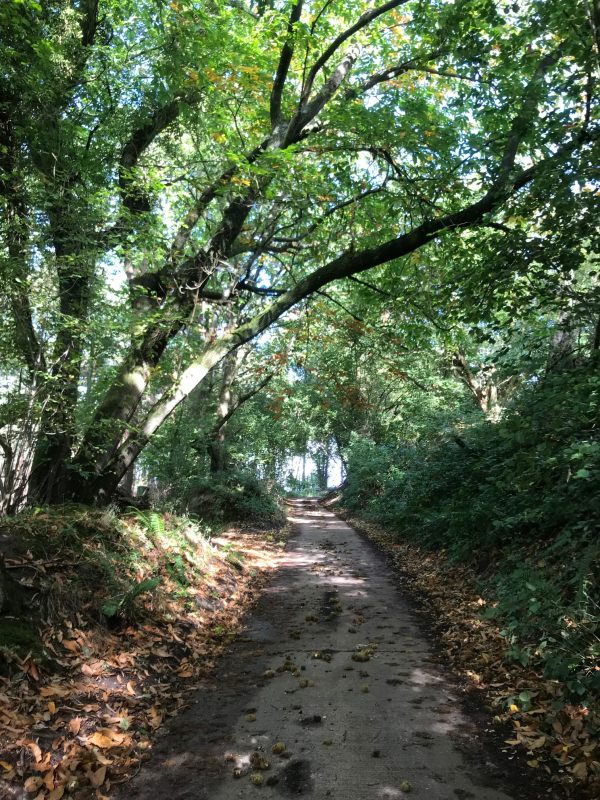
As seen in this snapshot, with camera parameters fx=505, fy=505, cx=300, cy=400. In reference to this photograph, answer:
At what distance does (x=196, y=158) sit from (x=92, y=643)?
33.6ft

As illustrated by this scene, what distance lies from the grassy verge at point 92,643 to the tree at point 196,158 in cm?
154

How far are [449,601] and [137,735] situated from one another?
4.82 m

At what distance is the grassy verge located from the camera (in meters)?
3.50

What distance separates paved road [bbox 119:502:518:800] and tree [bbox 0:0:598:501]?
391cm

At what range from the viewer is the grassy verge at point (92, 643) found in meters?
3.50

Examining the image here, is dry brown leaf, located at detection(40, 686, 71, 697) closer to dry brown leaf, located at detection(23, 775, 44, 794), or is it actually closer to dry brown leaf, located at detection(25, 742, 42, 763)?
dry brown leaf, located at detection(25, 742, 42, 763)

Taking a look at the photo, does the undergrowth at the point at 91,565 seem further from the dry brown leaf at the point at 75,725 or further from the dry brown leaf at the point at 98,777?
the dry brown leaf at the point at 98,777

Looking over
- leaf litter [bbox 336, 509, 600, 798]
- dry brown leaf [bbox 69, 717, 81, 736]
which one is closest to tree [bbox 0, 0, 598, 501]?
dry brown leaf [bbox 69, 717, 81, 736]

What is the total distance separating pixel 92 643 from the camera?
486 cm

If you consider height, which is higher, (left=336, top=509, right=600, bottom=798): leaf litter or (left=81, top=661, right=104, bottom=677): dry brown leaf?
(left=81, top=661, right=104, bottom=677): dry brown leaf

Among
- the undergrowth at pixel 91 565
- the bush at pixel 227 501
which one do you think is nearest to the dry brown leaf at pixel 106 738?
the undergrowth at pixel 91 565

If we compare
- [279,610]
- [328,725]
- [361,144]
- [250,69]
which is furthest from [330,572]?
[250,69]

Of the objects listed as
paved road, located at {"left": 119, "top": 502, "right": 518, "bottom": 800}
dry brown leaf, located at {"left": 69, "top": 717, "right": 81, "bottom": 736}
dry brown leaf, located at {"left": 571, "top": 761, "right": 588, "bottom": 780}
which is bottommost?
paved road, located at {"left": 119, "top": 502, "right": 518, "bottom": 800}

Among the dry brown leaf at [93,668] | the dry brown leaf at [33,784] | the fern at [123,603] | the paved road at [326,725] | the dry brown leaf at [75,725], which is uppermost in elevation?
the fern at [123,603]
